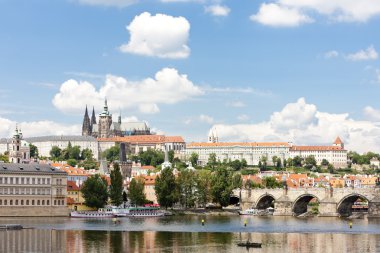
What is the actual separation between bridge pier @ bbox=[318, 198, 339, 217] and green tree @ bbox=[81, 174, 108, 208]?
27.8 meters

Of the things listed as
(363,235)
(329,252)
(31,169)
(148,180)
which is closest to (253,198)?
(148,180)

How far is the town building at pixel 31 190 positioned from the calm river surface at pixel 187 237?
11886mm

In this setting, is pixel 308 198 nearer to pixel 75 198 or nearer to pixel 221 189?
pixel 221 189

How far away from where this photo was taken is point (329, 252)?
2199 inches

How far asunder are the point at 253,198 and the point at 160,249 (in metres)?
61.6

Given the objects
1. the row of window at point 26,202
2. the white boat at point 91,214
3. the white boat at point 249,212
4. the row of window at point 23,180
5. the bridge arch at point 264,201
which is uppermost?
the row of window at point 23,180

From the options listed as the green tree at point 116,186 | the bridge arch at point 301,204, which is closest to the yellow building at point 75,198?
the green tree at point 116,186

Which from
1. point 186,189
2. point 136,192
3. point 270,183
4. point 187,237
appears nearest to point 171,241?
point 187,237

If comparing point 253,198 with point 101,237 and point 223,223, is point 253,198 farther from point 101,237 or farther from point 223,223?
point 101,237

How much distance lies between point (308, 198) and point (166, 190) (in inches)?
771

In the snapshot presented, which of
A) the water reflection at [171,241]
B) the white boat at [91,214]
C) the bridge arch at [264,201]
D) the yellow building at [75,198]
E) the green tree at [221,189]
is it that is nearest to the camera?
the water reflection at [171,241]

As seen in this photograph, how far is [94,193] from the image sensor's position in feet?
338

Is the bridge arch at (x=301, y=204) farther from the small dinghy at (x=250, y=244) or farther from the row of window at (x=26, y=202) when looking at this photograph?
the small dinghy at (x=250, y=244)

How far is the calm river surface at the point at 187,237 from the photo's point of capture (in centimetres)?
5712
